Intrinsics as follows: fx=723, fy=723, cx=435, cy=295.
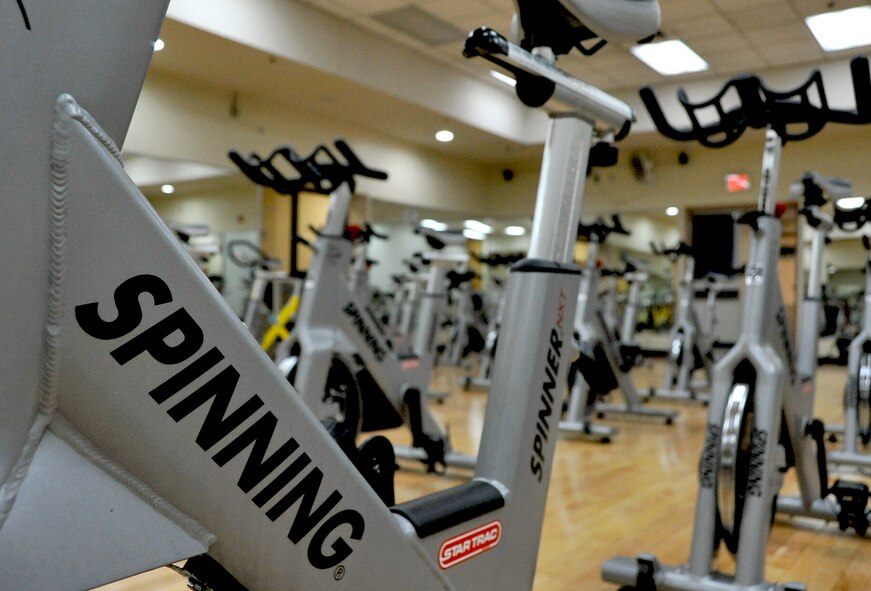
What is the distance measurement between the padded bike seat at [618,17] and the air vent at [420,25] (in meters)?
5.58

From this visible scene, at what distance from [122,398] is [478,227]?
11.4 m

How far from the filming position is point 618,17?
4.15ft

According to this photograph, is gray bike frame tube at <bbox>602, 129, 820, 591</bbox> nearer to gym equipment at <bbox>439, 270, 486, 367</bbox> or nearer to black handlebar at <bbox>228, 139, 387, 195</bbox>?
black handlebar at <bbox>228, 139, 387, 195</bbox>

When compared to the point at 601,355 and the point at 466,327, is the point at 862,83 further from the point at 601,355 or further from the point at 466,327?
the point at 466,327

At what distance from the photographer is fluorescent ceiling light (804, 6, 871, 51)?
6.39 m

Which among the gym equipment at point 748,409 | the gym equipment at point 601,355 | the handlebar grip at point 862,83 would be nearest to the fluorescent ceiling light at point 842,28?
the gym equipment at point 601,355

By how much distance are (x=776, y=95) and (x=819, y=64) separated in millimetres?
6975

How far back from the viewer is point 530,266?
4.14 ft

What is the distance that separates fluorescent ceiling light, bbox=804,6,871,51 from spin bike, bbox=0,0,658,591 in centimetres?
712

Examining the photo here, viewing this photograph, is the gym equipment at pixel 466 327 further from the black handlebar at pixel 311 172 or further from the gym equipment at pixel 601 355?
the black handlebar at pixel 311 172

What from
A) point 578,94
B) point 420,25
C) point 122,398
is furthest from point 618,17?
point 420,25

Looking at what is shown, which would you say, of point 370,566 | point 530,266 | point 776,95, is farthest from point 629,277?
point 370,566

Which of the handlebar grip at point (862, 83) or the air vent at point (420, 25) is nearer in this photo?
the handlebar grip at point (862, 83)

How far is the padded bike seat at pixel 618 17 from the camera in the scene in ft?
3.95
